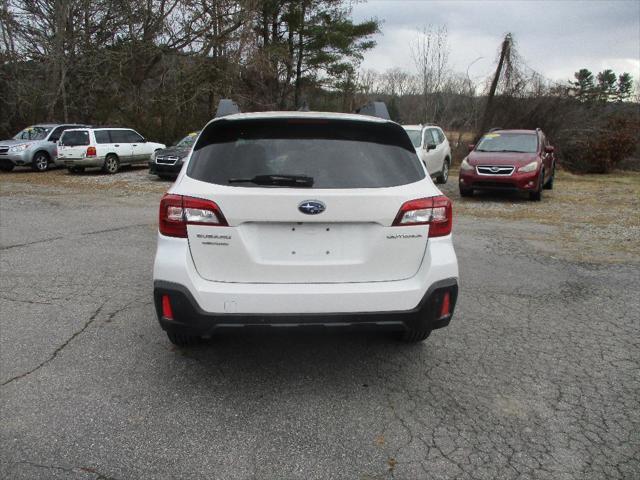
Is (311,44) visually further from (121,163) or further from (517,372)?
(517,372)

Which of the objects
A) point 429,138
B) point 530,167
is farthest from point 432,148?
point 530,167

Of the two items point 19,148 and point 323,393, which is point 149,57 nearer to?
point 19,148

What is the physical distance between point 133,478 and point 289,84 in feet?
101

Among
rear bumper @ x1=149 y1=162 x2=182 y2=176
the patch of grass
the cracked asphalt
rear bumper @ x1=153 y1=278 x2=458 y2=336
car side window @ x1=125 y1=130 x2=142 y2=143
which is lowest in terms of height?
the cracked asphalt

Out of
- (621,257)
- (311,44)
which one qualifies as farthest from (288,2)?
(621,257)

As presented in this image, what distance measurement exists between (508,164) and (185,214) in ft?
35.5

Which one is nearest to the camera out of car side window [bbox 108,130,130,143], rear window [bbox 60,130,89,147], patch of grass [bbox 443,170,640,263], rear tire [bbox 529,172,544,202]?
patch of grass [bbox 443,170,640,263]

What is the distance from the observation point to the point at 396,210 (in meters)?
3.10

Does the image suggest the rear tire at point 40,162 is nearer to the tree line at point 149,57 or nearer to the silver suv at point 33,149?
the silver suv at point 33,149

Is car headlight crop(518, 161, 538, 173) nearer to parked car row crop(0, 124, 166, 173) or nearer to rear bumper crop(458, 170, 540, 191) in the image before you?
rear bumper crop(458, 170, 540, 191)

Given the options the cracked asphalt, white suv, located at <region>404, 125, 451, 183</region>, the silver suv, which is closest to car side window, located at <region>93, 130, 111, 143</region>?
the silver suv

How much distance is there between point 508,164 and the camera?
12.4m

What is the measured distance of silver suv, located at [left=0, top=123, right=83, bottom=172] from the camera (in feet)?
65.9

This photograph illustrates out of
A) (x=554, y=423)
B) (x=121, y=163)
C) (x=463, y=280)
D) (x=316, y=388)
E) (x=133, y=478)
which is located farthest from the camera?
(x=121, y=163)
